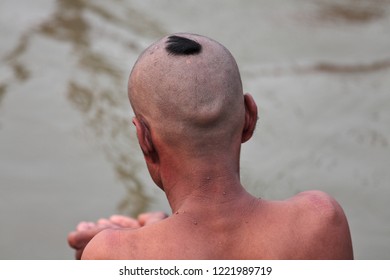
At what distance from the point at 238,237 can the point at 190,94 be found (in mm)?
392

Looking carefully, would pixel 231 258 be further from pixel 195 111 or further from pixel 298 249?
pixel 195 111

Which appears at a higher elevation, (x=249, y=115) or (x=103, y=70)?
(x=249, y=115)

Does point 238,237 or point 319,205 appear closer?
point 238,237

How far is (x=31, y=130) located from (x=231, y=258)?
266cm

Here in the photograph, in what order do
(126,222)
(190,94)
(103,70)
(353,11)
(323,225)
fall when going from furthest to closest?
(353,11) → (103,70) → (126,222) → (323,225) → (190,94)

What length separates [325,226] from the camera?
2.26 m

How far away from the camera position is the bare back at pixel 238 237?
2158 mm

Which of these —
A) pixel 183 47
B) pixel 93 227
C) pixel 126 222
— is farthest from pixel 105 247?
pixel 126 222

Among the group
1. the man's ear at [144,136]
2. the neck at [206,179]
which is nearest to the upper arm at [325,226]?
the neck at [206,179]

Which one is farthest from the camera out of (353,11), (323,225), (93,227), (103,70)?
(353,11)

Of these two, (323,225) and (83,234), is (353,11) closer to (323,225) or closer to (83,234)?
(83,234)

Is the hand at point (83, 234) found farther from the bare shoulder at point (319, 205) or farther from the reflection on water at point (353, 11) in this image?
the reflection on water at point (353, 11)

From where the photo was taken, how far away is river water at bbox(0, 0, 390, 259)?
4.05 metres

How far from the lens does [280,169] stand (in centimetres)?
430
